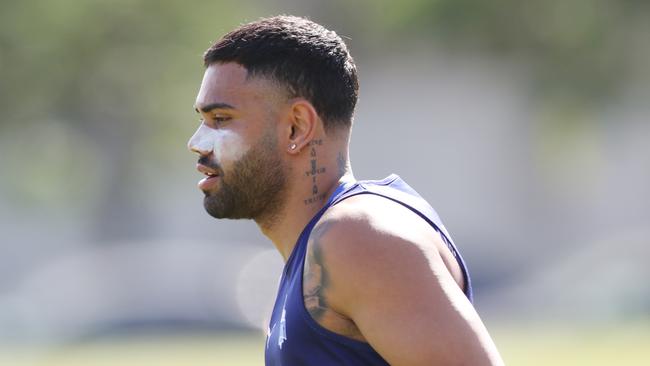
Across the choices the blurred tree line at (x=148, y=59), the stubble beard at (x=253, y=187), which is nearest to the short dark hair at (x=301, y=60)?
the stubble beard at (x=253, y=187)

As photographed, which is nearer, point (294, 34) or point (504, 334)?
point (294, 34)

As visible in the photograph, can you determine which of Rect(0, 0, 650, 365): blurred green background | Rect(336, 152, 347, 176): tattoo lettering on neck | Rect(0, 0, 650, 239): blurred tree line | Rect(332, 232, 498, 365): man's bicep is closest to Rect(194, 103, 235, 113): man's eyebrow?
Rect(336, 152, 347, 176): tattoo lettering on neck

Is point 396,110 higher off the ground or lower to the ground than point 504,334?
higher

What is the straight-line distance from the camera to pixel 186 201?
43469mm

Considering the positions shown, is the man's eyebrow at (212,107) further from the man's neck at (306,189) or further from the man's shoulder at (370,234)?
the man's shoulder at (370,234)

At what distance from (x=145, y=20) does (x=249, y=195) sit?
27706 millimetres

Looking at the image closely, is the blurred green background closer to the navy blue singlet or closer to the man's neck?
the man's neck

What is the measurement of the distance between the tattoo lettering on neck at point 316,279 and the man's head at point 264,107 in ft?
1.75

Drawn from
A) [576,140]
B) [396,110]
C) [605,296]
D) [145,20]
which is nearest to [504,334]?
[605,296]

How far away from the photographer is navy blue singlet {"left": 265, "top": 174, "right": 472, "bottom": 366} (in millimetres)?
3727

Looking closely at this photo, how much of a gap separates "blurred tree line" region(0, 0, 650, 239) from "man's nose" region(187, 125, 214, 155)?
26634 mm

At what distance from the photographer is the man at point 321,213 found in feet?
11.7

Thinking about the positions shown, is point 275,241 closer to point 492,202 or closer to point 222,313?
point 222,313

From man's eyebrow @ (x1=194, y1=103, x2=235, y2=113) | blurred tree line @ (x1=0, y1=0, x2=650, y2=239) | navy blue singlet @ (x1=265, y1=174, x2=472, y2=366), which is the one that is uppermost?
blurred tree line @ (x1=0, y1=0, x2=650, y2=239)
